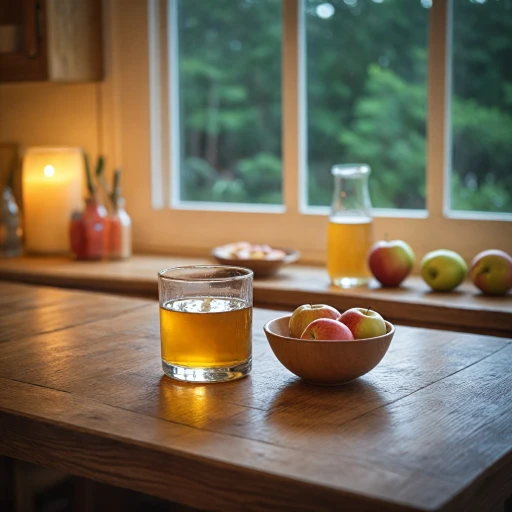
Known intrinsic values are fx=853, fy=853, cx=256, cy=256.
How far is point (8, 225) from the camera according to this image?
2.55 meters

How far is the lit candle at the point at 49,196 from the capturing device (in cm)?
253

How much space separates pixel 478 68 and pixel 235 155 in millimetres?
835

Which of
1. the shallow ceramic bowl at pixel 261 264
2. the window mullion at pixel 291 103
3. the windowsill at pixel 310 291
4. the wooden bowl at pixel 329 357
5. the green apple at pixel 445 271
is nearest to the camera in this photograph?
the wooden bowl at pixel 329 357

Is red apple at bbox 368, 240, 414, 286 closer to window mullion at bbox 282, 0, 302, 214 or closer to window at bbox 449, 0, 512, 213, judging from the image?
window at bbox 449, 0, 512, 213

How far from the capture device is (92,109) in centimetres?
270

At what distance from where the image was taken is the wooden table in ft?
2.74

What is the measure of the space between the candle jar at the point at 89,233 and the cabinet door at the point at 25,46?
1.32ft

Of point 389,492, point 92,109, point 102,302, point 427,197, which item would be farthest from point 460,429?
point 92,109

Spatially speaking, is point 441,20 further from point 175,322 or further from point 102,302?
point 175,322

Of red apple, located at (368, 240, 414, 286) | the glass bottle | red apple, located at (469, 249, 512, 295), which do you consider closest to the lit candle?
the glass bottle

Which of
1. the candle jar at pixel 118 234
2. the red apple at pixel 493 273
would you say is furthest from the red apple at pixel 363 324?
the candle jar at pixel 118 234

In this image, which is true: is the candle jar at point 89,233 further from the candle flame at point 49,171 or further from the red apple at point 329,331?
the red apple at point 329,331

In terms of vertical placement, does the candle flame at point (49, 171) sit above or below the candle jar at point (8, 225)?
above

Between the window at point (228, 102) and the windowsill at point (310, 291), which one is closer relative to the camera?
the windowsill at point (310, 291)
